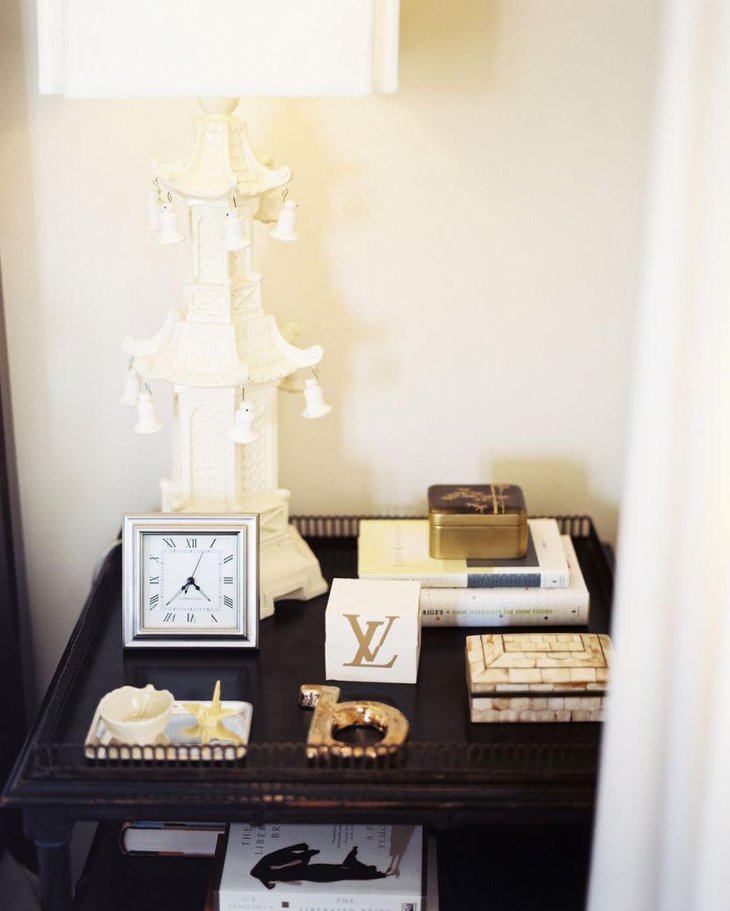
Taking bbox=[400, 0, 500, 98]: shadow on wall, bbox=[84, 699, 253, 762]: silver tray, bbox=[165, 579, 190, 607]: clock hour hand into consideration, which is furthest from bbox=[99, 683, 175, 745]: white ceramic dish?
bbox=[400, 0, 500, 98]: shadow on wall

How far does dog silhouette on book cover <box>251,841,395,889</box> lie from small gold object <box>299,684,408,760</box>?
17 cm

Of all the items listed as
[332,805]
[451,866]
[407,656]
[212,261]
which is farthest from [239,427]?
[451,866]

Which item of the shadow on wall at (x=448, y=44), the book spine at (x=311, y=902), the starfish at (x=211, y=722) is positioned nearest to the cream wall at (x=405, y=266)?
the shadow on wall at (x=448, y=44)

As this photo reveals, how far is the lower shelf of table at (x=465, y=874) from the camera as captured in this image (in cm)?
139

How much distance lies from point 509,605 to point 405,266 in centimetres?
50

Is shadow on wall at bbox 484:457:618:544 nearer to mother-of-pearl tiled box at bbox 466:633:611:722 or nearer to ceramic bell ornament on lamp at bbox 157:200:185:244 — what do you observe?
mother-of-pearl tiled box at bbox 466:633:611:722

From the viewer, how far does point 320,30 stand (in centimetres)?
120

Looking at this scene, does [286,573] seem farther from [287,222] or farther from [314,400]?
[287,222]

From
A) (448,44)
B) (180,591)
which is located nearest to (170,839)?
(180,591)

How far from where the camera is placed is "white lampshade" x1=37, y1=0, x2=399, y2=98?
1.19m

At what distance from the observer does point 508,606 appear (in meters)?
1.46

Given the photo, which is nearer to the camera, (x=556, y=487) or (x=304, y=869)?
(x=304, y=869)

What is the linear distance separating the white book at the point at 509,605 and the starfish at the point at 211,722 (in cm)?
31

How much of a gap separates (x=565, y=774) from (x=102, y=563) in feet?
2.43
